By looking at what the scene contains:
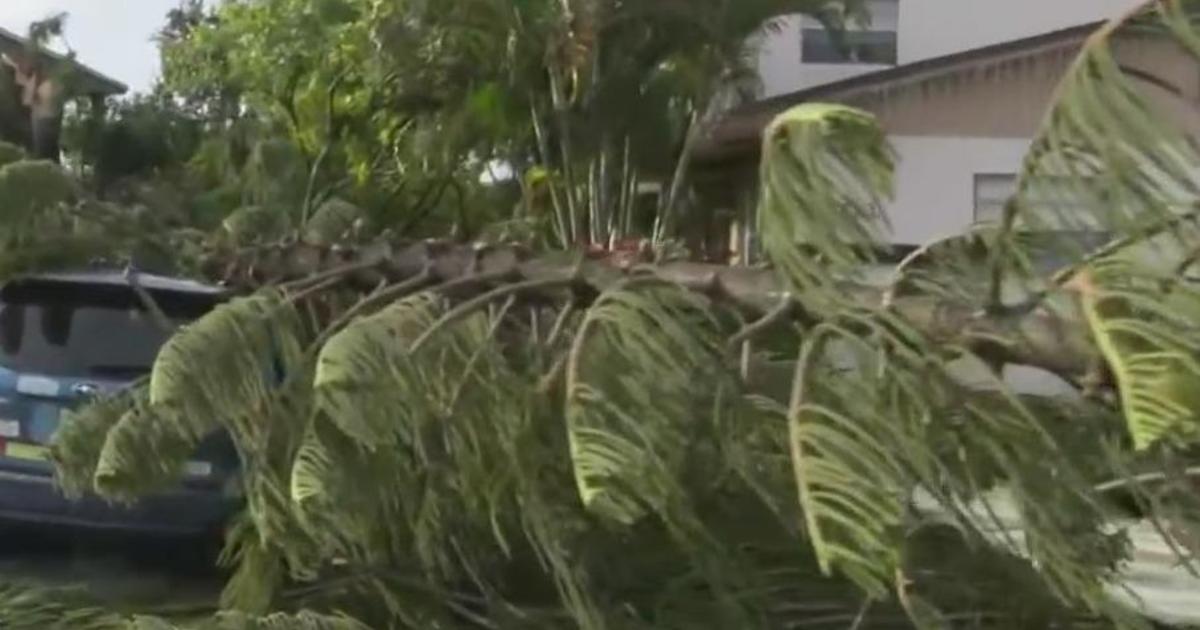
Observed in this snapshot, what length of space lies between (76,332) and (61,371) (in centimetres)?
21

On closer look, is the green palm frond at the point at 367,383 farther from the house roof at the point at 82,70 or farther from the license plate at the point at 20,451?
the house roof at the point at 82,70

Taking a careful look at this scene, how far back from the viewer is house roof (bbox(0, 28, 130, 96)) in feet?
55.1

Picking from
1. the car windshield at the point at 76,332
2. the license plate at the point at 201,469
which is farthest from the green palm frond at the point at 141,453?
the car windshield at the point at 76,332

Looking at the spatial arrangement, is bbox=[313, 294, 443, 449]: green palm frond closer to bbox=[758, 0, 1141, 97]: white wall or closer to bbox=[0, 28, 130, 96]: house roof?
bbox=[0, 28, 130, 96]: house roof

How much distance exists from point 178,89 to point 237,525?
28815 mm

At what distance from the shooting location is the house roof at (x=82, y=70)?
55.1ft

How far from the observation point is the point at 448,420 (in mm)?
3904

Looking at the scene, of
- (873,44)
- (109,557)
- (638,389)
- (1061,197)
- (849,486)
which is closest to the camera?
(849,486)

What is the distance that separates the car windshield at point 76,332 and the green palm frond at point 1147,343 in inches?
244

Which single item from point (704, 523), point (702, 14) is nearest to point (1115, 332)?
point (704, 523)

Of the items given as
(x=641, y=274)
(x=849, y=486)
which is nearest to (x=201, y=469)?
(x=641, y=274)

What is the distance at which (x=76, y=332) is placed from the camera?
30.7ft

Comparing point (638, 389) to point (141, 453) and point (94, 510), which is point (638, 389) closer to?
point (141, 453)

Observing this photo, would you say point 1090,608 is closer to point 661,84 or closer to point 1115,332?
point 1115,332
